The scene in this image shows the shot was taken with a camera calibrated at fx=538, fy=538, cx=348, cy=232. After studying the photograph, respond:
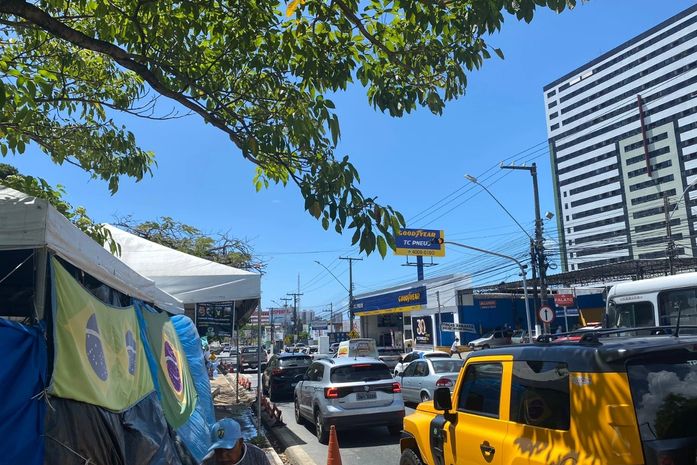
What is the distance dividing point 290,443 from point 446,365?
556 centimetres

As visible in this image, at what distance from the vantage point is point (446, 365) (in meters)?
14.8

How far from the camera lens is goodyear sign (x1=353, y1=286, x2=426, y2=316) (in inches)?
1880

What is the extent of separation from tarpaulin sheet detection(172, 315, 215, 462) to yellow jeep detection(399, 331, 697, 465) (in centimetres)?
435

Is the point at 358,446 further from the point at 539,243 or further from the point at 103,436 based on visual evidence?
the point at 539,243

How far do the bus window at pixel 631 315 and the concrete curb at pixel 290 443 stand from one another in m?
7.67

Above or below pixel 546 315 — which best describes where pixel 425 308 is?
above

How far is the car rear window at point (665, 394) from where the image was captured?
3109 mm

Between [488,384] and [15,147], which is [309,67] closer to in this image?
[488,384]

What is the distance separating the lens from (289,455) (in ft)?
31.9

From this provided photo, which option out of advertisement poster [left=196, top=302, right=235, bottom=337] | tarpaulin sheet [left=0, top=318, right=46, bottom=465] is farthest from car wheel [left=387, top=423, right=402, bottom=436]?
tarpaulin sheet [left=0, top=318, right=46, bottom=465]

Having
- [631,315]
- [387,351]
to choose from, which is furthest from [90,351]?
[387,351]

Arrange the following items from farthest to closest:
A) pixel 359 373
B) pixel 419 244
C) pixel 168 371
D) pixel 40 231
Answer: pixel 419 244, pixel 359 373, pixel 168 371, pixel 40 231

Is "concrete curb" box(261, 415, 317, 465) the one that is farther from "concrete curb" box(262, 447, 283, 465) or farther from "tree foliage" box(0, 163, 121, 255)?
"tree foliage" box(0, 163, 121, 255)

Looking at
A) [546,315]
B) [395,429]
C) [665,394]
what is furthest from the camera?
[546,315]
